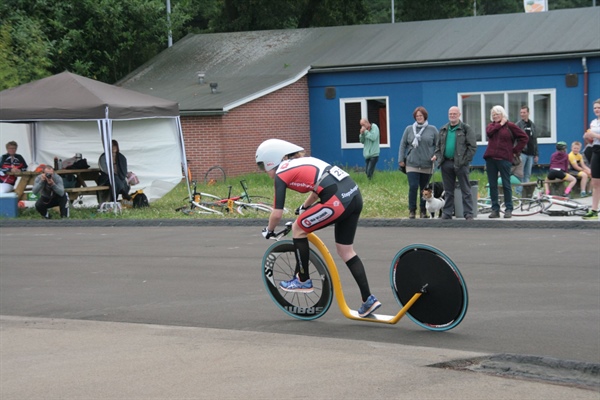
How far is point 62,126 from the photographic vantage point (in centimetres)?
2283

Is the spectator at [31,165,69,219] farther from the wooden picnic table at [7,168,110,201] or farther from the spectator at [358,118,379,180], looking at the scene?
the spectator at [358,118,379,180]

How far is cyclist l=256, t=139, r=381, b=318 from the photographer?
26.4 ft

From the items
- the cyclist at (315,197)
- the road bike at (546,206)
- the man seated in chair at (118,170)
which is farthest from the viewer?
the man seated in chair at (118,170)

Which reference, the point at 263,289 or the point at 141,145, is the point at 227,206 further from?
the point at 263,289

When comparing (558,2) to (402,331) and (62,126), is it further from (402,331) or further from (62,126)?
(402,331)

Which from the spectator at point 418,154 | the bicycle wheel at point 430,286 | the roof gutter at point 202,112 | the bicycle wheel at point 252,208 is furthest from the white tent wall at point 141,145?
the bicycle wheel at point 430,286

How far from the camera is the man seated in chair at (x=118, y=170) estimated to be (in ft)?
68.4

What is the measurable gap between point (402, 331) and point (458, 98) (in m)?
22.6

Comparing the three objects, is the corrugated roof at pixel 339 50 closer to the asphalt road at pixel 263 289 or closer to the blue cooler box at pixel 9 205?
the blue cooler box at pixel 9 205

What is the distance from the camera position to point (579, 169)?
19.9m

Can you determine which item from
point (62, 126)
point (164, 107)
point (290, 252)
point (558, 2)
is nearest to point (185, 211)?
point (164, 107)

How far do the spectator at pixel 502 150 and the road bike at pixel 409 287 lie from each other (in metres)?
8.03

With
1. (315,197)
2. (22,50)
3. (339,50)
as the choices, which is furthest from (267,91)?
(315,197)

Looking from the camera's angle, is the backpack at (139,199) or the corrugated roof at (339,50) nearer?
the backpack at (139,199)
